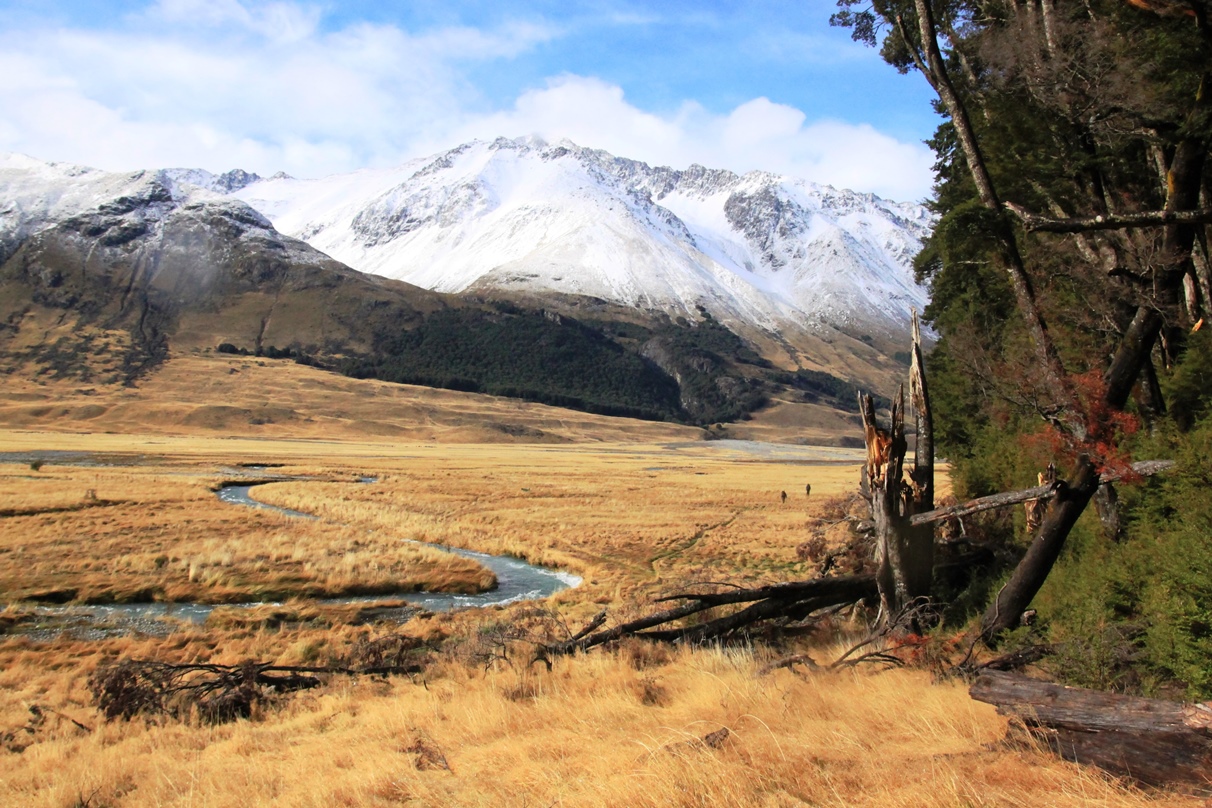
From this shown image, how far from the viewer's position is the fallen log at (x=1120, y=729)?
5.00 meters

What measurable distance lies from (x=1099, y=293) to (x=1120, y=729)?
10.3 m

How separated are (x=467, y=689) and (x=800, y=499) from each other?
46.1 meters

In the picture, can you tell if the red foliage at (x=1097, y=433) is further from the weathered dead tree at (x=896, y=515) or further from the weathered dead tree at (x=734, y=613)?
the weathered dead tree at (x=734, y=613)

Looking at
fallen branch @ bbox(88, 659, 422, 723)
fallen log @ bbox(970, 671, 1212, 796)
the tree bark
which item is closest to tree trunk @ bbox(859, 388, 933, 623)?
the tree bark

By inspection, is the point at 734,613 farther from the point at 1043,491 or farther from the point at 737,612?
the point at 1043,491

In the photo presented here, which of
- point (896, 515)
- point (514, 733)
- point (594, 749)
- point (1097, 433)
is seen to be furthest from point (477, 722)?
point (1097, 433)

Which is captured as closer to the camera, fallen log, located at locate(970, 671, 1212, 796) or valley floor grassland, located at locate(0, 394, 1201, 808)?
fallen log, located at locate(970, 671, 1212, 796)

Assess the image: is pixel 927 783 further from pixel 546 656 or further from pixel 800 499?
pixel 800 499

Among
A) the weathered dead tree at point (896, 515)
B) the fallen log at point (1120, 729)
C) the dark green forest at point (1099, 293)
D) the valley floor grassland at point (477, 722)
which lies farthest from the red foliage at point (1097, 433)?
the fallen log at point (1120, 729)

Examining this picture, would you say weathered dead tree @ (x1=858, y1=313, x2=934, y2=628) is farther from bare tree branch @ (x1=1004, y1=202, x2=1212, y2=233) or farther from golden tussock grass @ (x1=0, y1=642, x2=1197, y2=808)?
bare tree branch @ (x1=1004, y1=202, x2=1212, y2=233)

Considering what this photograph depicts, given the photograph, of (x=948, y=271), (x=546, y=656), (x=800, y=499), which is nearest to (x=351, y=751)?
(x=546, y=656)

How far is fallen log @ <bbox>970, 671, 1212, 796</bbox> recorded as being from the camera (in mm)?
5004

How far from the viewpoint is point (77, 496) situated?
39.2 metres

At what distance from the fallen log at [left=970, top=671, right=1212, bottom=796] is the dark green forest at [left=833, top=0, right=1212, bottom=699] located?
4.49ft
